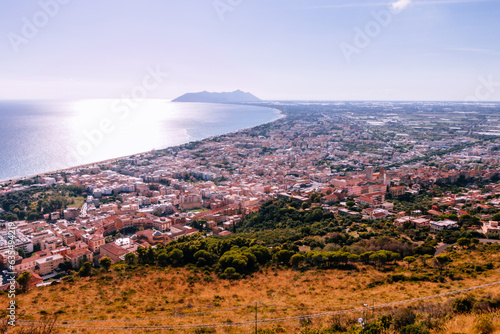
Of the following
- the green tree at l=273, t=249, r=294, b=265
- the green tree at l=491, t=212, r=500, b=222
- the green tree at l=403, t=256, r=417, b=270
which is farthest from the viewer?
the green tree at l=491, t=212, r=500, b=222

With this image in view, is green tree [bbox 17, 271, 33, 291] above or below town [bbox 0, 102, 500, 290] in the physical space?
above

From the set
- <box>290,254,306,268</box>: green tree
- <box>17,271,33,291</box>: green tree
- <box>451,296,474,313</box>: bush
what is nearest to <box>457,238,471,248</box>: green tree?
<box>290,254,306,268</box>: green tree

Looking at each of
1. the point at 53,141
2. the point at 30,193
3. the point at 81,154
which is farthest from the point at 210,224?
the point at 53,141

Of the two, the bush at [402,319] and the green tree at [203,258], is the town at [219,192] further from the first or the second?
the bush at [402,319]

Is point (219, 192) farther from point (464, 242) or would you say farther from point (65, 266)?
point (464, 242)

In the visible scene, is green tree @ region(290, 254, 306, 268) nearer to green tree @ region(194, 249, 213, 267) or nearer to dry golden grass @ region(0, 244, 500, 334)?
dry golden grass @ region(0, 244, 500, 334)

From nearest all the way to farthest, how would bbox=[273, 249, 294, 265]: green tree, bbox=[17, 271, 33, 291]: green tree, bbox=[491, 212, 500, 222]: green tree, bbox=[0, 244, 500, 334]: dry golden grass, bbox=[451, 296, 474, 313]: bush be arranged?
bbox=[451, 296, 474, 313]: bush, bbox=[0, 244, 500, 334]: dry golden grass, bbox=[17, 271, 33, 291]: green tree, bbox=[273, 249, 294, 265]: green tree, bbox=[491, 212, 500, 222]: green tree

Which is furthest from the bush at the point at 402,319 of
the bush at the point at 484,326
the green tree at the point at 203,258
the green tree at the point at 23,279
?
the green tree at the point at 23,279
